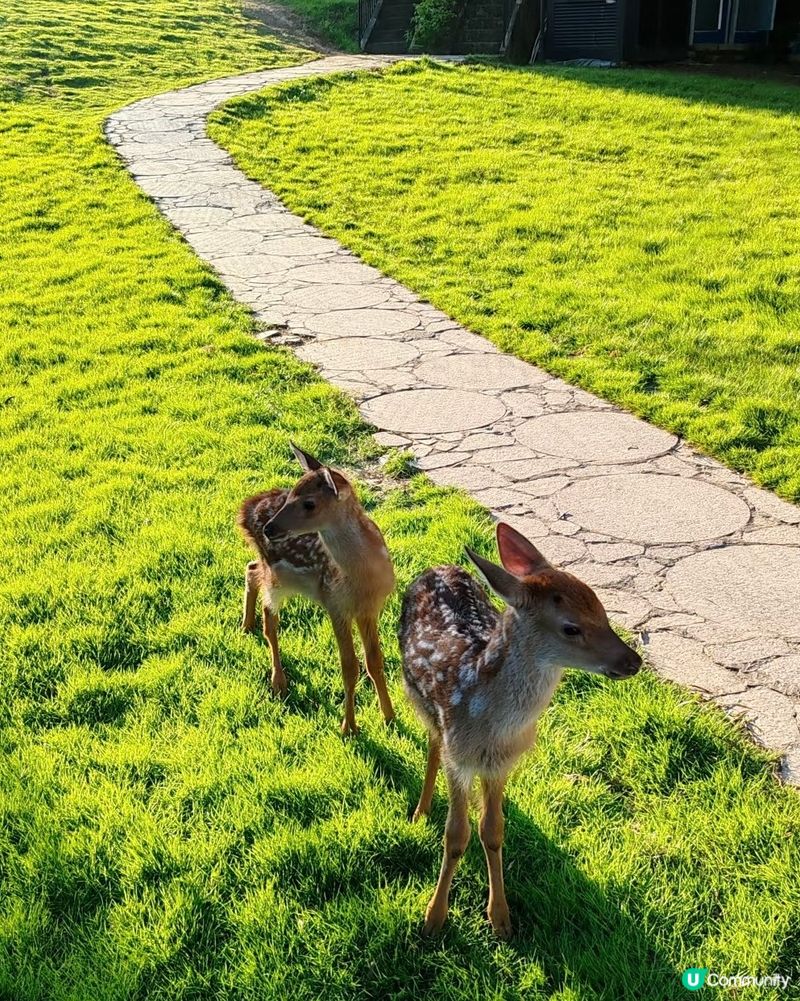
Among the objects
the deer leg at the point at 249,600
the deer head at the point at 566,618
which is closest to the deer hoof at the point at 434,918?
the deer head at the point at 566,618

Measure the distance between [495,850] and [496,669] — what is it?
0.58 meters

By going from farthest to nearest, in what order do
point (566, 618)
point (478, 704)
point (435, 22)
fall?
point (435, 22) < point (478, 704) < point (566, 618)

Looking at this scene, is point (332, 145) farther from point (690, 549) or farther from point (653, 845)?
point (653, 845)

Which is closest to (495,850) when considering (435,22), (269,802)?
(269,802)

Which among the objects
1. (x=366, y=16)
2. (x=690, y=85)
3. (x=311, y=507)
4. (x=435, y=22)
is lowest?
(x=311, y=507)

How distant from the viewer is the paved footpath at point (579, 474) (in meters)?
4.06

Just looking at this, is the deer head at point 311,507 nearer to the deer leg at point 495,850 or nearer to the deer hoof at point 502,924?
the deer leg at point 495,850

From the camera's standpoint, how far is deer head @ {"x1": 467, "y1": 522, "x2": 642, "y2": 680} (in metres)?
2.56

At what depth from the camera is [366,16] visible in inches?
999

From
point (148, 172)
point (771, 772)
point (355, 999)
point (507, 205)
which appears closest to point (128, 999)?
point (355, 999)

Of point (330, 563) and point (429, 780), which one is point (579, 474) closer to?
point (330, 563)

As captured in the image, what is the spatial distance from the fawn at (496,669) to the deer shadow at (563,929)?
0.10 metres

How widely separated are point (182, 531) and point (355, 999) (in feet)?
9.68

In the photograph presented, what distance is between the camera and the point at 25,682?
4.11 metres
